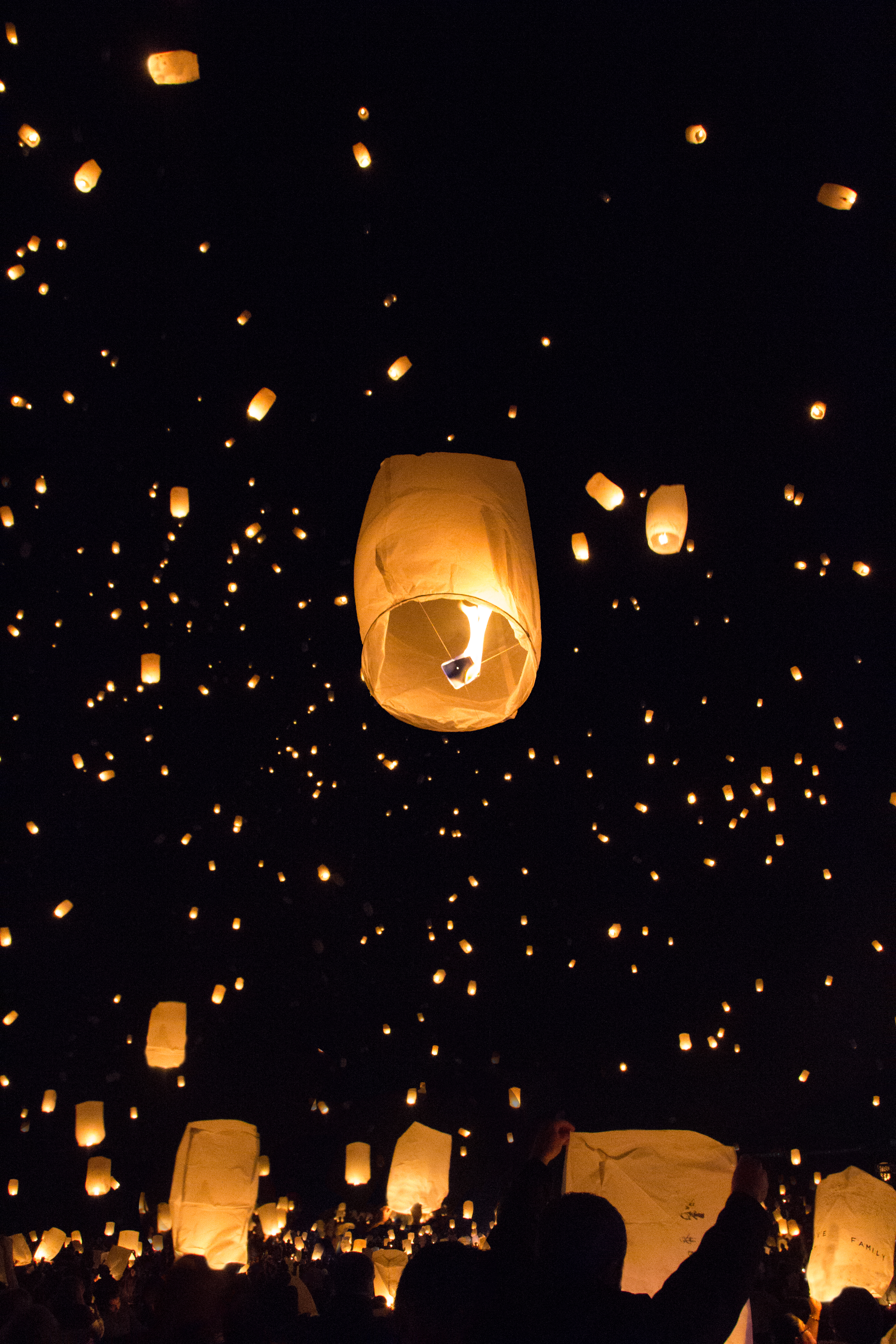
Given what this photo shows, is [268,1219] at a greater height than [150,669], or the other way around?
[150,669]

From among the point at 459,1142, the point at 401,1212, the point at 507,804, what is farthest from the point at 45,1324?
the point at 459,1142

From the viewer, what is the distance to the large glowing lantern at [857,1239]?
12.9 ft

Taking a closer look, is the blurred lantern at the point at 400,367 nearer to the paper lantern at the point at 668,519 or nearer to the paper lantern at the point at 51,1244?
the paper lantern at the point at 668,519

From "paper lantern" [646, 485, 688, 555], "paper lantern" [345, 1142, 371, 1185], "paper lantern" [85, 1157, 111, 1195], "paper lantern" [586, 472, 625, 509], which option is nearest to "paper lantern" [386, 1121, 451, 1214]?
"paper lantern" [345, 1142, 371, 1185]

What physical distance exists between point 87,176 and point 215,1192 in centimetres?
565

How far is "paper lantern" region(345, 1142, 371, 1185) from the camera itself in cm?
977

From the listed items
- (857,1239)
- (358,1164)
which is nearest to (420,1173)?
(358,1164)

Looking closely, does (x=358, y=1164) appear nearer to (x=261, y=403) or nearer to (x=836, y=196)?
(x=261, y=403)

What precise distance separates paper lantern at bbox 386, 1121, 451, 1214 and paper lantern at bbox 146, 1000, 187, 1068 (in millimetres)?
2663

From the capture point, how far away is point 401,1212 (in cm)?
842

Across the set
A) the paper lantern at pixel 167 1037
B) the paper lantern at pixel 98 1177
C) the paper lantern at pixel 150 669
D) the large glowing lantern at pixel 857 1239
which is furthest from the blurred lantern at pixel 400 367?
the paper lantern at pixel 98 1177

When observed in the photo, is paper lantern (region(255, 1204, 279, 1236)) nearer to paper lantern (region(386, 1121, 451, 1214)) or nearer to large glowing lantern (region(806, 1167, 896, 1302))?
paper lantern (region(386, 1121, 451, 1214))

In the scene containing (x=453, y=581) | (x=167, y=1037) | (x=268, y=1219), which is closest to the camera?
(x=453, y=581)

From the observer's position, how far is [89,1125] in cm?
731
